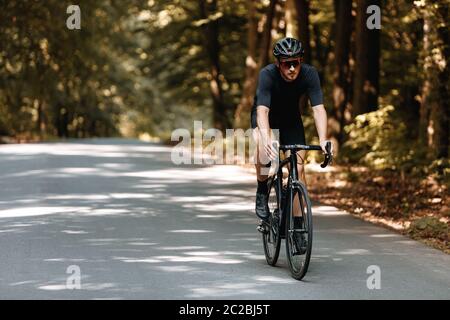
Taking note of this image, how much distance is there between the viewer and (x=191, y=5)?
3966 centimetres

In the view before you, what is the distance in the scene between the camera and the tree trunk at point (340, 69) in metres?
21.5

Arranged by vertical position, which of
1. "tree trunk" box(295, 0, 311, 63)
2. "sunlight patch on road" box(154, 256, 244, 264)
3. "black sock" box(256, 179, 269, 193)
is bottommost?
"sunlight patch on road" box(154, 256, 244, 264)

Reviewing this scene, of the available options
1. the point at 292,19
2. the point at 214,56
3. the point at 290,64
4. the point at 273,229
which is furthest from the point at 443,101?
the point at 214,56

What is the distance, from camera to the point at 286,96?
815 cm

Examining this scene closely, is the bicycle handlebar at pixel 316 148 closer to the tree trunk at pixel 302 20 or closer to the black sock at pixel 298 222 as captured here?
the black sock at pixel 298 222

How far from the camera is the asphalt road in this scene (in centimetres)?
716

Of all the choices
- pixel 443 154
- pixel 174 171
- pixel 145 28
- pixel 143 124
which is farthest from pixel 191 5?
pixel 143 124

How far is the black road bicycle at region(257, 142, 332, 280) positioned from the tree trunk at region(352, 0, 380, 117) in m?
11.1

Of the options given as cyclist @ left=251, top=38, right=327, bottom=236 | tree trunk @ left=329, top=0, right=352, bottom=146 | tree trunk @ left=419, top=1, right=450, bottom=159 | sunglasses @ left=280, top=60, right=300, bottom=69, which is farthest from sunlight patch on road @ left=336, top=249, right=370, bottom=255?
tree trunk @ left=329, top=0, right=352, bottom=146

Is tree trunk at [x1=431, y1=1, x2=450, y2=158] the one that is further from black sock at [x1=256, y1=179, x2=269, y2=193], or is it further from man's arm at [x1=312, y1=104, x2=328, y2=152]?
man's arm at [x1=312, y1=104, x2=328, y2=152]

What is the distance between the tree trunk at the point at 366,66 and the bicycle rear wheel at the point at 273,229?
10.9 m

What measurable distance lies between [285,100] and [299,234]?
4.40ft
